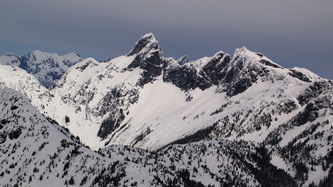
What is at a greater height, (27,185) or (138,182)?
(138,182)

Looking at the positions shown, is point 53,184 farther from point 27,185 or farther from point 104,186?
point 104,186

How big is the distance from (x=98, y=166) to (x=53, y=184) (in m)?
19.8

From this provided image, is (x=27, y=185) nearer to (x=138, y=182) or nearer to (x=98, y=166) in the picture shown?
(x=98, y=166)

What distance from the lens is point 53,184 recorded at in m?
194

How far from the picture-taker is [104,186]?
609 feet

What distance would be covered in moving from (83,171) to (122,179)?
1671cm

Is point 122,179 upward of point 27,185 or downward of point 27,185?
upward

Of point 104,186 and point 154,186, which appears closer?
point 104,186

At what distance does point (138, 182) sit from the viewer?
630ft

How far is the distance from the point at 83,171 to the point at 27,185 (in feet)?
81.9

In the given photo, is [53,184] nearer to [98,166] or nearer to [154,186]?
[98,166]

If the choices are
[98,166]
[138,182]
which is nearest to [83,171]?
[98,166]

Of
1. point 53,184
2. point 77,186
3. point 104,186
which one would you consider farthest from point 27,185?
point 104,186

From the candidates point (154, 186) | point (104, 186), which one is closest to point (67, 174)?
point (104, 186)
